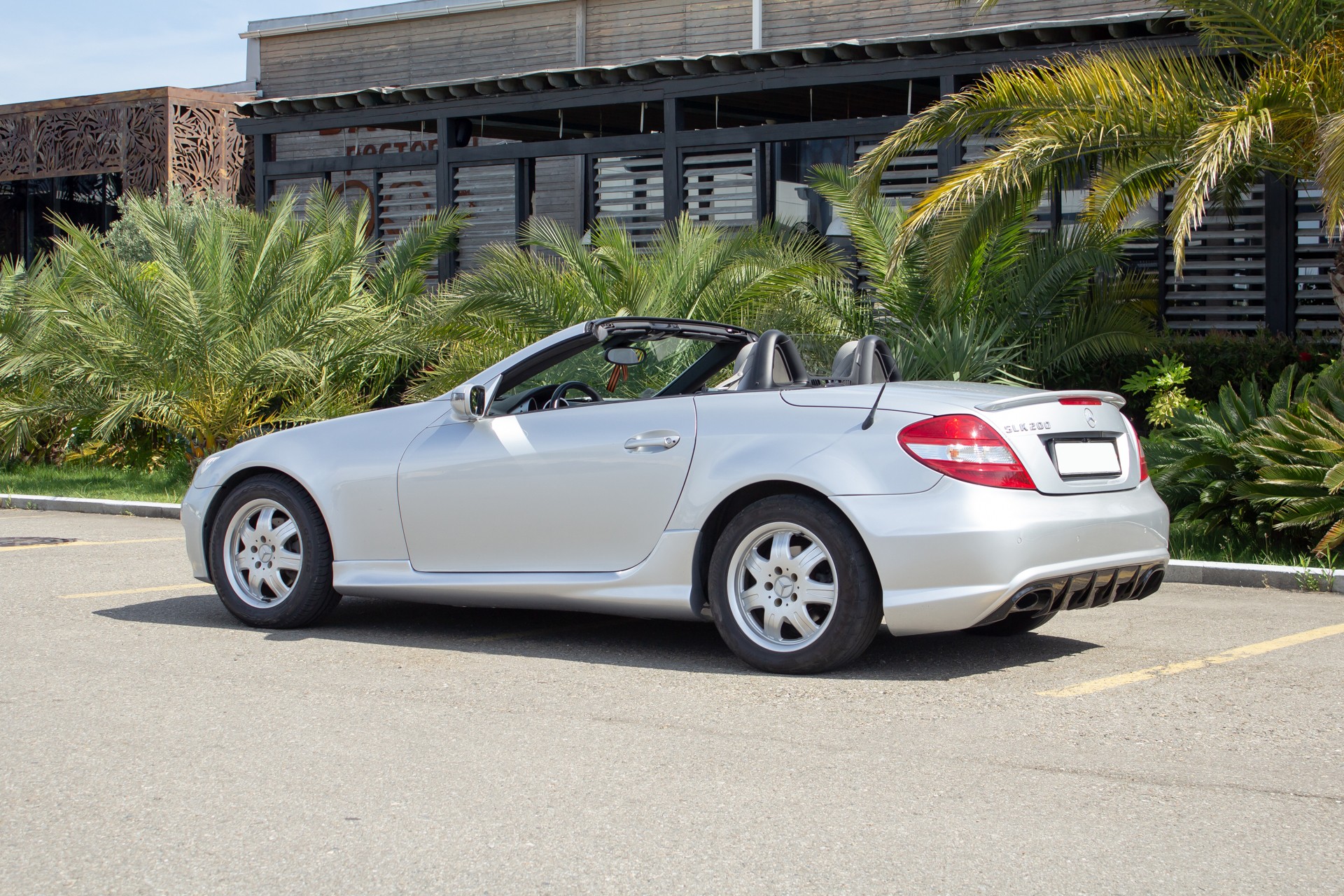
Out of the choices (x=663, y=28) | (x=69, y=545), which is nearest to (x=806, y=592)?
(x=69, y=545)

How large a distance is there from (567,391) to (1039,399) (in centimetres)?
240

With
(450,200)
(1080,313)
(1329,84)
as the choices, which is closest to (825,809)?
(1329,84)

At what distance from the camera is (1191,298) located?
16781 millimetres

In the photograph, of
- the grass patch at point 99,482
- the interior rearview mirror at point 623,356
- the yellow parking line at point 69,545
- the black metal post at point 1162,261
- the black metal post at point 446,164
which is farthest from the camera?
the black metal post at point 446,164

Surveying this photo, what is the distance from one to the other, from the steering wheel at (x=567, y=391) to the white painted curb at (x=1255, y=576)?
380 centimetres

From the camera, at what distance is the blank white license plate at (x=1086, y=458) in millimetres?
5871

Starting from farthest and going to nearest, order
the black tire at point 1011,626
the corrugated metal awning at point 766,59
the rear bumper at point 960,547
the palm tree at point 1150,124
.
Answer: the corrugated metal awning at point 766,59 < the palm tree at point 1150,124 < the black tire at point 1011,626 < the rear bumper at point 960,547

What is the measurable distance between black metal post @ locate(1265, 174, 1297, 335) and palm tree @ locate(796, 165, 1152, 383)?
6.92 feet

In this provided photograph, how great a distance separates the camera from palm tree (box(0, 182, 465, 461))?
15594mm

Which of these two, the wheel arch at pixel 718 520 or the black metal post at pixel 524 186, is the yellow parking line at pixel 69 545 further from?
the black metal post at pixel 524 186

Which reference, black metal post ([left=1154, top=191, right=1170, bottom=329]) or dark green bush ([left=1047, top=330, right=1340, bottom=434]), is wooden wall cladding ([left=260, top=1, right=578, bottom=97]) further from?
dark green bush ([left=1047, top=330, right=1340, bottom=434])

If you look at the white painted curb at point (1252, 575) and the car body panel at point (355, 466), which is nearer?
the car body panel at point (355, 466)

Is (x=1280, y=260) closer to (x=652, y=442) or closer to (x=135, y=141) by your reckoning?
(x=652, y=442)

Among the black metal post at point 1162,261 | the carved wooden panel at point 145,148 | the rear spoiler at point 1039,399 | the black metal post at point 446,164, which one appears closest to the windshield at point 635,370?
the rear spoiler at point 1039,399
